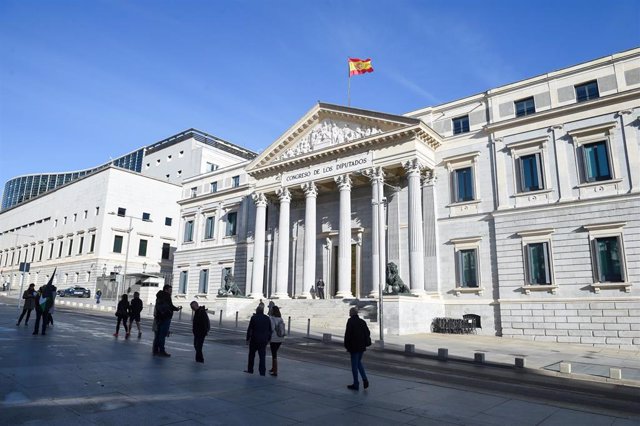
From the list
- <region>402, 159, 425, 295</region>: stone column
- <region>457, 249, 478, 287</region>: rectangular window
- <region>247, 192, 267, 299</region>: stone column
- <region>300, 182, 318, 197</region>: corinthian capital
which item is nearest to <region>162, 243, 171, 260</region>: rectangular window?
<region>247, 192, 267, 299</region>: stone column

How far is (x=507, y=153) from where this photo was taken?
2944cm

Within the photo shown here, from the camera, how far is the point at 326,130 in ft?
119

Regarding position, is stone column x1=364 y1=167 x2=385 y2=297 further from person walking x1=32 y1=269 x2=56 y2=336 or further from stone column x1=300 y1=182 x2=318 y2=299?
person walking x1=32 y1=269 x2=56 y2=336

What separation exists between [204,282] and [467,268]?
27997 millimetres

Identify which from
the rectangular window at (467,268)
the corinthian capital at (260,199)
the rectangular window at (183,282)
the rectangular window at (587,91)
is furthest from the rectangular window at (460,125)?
the rectangular window at (183,282)

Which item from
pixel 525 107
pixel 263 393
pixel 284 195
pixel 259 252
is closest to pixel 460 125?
pixel 525 107

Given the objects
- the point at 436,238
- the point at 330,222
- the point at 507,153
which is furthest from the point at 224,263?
the point at 507,153

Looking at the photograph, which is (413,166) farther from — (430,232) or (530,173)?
(530,173)

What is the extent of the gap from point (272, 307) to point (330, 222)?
86.0 feet

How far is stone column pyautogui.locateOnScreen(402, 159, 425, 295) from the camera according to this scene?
28891 mm

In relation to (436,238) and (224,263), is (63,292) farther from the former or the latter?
(436,238)

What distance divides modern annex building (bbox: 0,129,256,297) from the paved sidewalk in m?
37.7

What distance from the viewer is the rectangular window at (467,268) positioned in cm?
2928

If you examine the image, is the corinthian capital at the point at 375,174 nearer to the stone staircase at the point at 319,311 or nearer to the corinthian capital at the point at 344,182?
the corinthian capital at the point at 344,182
